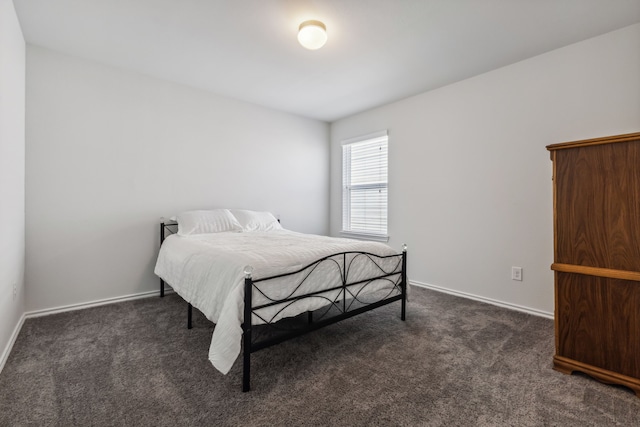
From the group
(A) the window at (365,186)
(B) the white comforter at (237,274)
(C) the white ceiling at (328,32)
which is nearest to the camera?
(B) the white comforter at (237,274)

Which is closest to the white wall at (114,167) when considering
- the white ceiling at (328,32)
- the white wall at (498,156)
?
the white ceiling at (328,32)

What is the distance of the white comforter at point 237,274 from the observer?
5.02 ft

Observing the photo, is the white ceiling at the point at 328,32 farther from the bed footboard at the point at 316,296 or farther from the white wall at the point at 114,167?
the bed footboard at the point at 316,296

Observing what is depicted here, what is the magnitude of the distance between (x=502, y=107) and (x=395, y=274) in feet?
6.50

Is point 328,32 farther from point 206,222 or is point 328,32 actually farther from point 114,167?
point 114,167

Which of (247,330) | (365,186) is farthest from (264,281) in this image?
(365,186)

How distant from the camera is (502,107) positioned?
2.90 metres

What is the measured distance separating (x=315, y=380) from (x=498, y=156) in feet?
8.79

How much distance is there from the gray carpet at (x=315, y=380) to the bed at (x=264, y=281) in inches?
7.3

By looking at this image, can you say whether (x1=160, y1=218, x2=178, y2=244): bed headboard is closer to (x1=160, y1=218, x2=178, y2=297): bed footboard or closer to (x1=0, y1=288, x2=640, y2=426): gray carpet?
(x1=160, y1=218, x2=178, y2=297): bed footboard

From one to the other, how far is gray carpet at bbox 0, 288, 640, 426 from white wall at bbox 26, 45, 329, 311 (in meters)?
0.64

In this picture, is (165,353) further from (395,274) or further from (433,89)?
(433,89)

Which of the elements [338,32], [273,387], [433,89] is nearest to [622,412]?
[273,387]

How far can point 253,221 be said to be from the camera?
11.6ft
